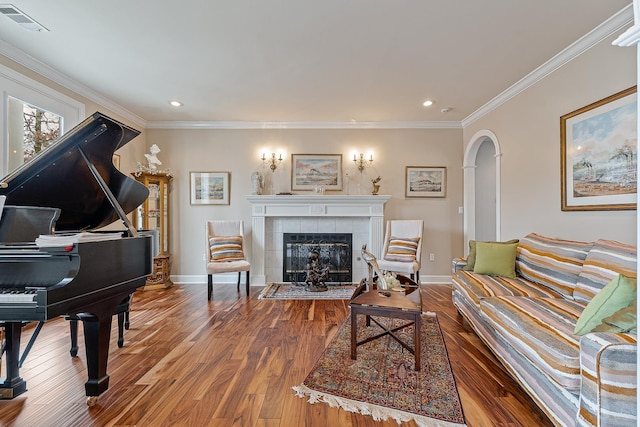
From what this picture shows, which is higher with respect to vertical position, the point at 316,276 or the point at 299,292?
the point at 316,276

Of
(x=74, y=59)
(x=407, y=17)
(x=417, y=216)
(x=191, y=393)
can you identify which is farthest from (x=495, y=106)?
(x=74, y=59)

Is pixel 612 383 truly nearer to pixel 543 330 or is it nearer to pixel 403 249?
pixel 543 330

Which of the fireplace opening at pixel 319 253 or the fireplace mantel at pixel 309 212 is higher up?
the fireplace mantel at pixel 309 212

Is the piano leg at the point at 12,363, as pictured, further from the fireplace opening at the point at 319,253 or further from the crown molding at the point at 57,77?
the fireplace opening at the point at 319,253

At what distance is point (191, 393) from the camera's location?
72.2 inches

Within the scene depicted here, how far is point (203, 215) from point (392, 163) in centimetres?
331

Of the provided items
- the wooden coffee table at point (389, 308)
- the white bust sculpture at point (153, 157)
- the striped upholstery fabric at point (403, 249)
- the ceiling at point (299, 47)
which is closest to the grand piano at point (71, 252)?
the ceiling at point (299, 47)

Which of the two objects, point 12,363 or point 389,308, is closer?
point 12,363

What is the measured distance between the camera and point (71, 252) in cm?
151

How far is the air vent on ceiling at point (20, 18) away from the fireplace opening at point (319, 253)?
355 centimetres

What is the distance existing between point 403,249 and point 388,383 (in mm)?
2554

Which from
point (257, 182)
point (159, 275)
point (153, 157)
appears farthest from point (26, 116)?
point (257, 182)

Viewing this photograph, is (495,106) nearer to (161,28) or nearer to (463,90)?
(463,90)

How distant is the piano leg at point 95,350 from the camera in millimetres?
1689
